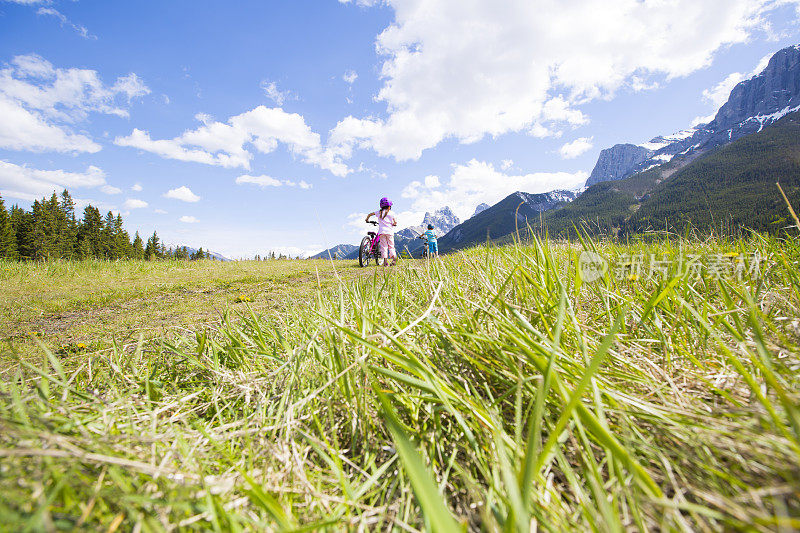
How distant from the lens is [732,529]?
64cm

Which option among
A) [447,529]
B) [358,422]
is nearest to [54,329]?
[358,422]

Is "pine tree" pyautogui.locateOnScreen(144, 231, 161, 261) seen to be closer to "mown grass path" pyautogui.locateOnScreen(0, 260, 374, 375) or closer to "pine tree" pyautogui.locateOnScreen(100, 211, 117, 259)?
"pine tree" pyautogui.locateOnScreen(100, 211, 117, 259)

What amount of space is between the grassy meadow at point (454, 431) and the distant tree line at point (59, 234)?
54.0 metres

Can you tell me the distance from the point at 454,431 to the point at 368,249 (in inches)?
469

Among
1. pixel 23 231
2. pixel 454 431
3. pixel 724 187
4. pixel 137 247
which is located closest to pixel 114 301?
pixel 454 431

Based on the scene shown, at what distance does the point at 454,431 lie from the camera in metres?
1.13

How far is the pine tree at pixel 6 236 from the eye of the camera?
49750 millimetres

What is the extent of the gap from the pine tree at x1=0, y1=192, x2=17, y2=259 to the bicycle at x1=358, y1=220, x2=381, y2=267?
68290 mm

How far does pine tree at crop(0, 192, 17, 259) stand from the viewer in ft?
163

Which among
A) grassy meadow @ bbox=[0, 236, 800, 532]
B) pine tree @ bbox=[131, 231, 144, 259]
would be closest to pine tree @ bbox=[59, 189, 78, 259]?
pine tree @ bbox=[131, 231, 144, 259]

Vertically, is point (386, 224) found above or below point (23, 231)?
below

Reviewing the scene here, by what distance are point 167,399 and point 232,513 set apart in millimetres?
964

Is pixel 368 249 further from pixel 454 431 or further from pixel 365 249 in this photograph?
pixel 454 431

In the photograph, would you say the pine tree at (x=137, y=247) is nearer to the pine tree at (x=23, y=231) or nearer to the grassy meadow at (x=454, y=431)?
the pine tree at (x=23, y=231)
